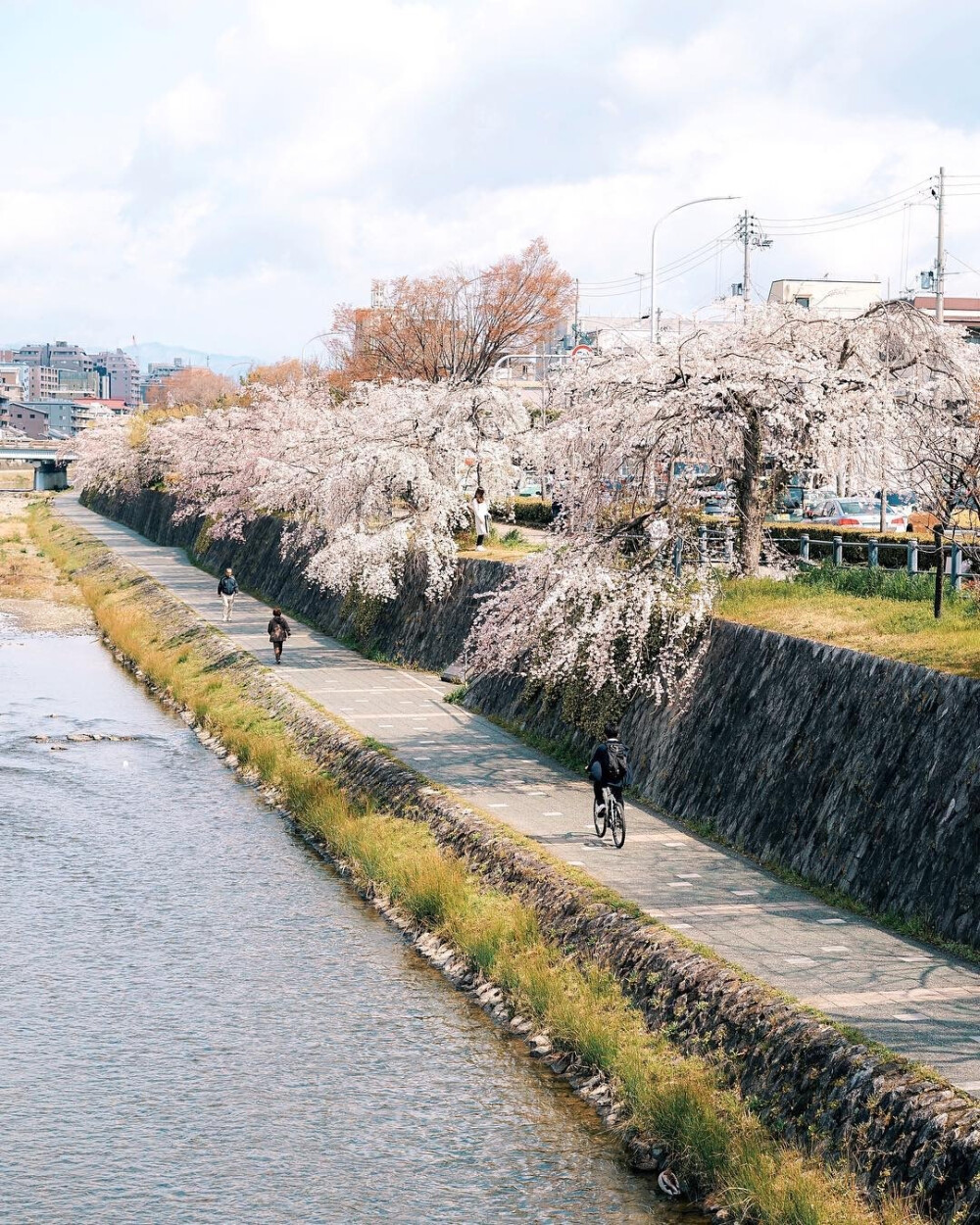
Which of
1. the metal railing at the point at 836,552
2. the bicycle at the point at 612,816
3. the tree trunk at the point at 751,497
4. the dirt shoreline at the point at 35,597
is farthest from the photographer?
the dirt shoreline at the point at 35,597

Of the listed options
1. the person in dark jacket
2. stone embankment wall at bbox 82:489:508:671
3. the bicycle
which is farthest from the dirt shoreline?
the bicycle

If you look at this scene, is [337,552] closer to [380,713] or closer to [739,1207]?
[380,713]

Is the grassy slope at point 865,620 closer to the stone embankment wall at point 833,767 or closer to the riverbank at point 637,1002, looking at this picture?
the stone embankment wall at point 833,767

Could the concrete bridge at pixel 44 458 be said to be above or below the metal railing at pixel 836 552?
above

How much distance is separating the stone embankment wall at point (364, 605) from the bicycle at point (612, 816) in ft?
32.0

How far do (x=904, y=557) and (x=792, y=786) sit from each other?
38.2 feet

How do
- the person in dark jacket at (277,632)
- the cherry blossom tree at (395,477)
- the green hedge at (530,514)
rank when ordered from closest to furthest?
1. the person in dark jacket at (277,632)
2. the cherry blossom tree at (395,477)
3. the green hedge at (530,514)

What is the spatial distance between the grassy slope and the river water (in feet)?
22.1

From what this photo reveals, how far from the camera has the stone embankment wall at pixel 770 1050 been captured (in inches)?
410

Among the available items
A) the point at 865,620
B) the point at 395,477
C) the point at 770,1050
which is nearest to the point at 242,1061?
the point at 770,1050

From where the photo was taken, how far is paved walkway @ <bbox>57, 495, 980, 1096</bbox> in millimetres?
12805

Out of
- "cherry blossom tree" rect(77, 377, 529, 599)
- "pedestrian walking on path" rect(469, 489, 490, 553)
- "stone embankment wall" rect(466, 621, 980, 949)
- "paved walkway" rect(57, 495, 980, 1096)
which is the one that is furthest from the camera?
"pedestrian walking on path" rect(469, 489, 490, 553)

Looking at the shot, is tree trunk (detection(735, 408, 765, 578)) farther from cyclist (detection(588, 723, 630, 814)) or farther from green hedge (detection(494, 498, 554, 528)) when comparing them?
green hedge (detection(494, 498, 554, 528))

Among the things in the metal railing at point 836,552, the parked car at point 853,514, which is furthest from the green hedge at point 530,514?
the metal railing at point 836,552
